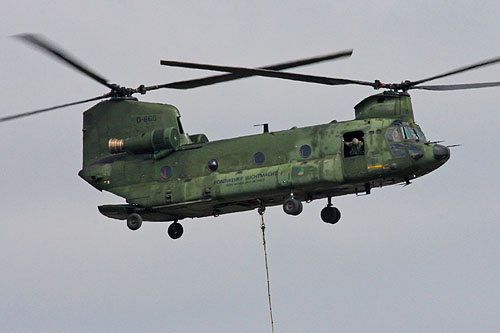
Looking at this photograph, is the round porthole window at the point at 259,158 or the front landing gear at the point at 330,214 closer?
the round porthole window at the point at 259,158

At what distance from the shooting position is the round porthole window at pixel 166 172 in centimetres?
4234

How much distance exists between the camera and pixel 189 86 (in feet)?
139

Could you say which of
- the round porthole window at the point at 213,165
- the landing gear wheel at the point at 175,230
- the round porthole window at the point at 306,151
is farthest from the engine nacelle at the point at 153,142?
the round porthole window at the point at 306,151

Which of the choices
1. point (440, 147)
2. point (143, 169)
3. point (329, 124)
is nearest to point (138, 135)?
point (143, 169)

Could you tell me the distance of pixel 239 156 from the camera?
136ft

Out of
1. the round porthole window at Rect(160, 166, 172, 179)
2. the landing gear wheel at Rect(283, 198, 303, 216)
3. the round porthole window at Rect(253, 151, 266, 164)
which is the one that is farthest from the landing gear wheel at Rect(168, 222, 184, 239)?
the landing gear wheel at Rect(283, 198, 303, 216)

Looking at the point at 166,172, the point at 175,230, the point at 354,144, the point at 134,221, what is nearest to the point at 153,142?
the point at 166,172

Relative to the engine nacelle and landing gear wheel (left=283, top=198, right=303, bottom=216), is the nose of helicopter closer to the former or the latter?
landing gear wheel (left=283, top=198, right=303, bottom=216)

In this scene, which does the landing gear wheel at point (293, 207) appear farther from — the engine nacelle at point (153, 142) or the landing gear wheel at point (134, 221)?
the landing gear wheel at point (134, 221)

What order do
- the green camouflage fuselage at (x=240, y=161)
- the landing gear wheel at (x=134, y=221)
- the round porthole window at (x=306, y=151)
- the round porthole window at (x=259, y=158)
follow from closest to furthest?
the green camouflage fuselage at (x=240, y=161), the round porthole window at (x=306, y=151), the round porthole window at (x=259, y=158), the landing gear wheel at (x=134, y=221)

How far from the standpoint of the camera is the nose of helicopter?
39.2 meters

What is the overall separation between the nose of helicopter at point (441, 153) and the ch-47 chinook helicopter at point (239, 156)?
1.3 inches

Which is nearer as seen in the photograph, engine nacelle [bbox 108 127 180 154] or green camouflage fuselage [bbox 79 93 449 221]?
green camouflage fuselage [bbox 79 93 449 221]

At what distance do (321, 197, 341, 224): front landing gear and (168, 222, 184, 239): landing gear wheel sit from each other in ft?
18.0
